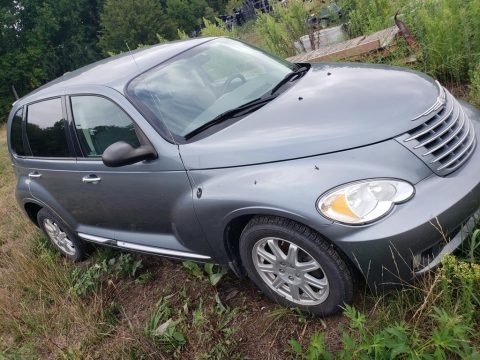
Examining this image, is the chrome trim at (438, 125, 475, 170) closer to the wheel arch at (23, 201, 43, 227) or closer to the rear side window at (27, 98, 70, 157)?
the rear side window at (27, 98, 70, 157)

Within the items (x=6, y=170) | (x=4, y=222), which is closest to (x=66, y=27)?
(x=6, y=170)

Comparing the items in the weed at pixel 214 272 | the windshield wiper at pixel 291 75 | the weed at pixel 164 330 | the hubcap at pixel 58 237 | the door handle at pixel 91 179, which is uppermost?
the windshield wiper at pixel 291 75

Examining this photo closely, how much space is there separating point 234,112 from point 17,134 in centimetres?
262

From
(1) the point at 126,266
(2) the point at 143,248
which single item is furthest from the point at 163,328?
(1) the point at 126,266

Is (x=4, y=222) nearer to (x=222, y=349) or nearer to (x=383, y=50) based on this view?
(x=222, y=349)

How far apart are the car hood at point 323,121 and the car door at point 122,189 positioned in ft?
0.84

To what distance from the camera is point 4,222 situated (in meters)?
6.79

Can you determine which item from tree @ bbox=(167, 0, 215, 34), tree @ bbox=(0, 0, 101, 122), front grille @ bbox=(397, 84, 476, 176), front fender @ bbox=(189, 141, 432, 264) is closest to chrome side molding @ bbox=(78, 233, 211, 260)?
front fender @ bbox=(189, 141, 432, 264)

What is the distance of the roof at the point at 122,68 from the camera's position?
3.36 meters

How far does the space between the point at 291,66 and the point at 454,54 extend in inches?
80.9

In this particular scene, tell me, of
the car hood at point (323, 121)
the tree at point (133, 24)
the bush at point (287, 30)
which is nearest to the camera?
the car hood at point (323, 121)

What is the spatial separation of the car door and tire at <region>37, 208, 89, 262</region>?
350 millimetres

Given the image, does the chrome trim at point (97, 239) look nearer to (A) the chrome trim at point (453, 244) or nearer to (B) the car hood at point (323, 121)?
(B) the car hood at point (323, 121)

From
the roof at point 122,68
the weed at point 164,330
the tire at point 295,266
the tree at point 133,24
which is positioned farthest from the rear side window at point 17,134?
the tree at point 133,24
